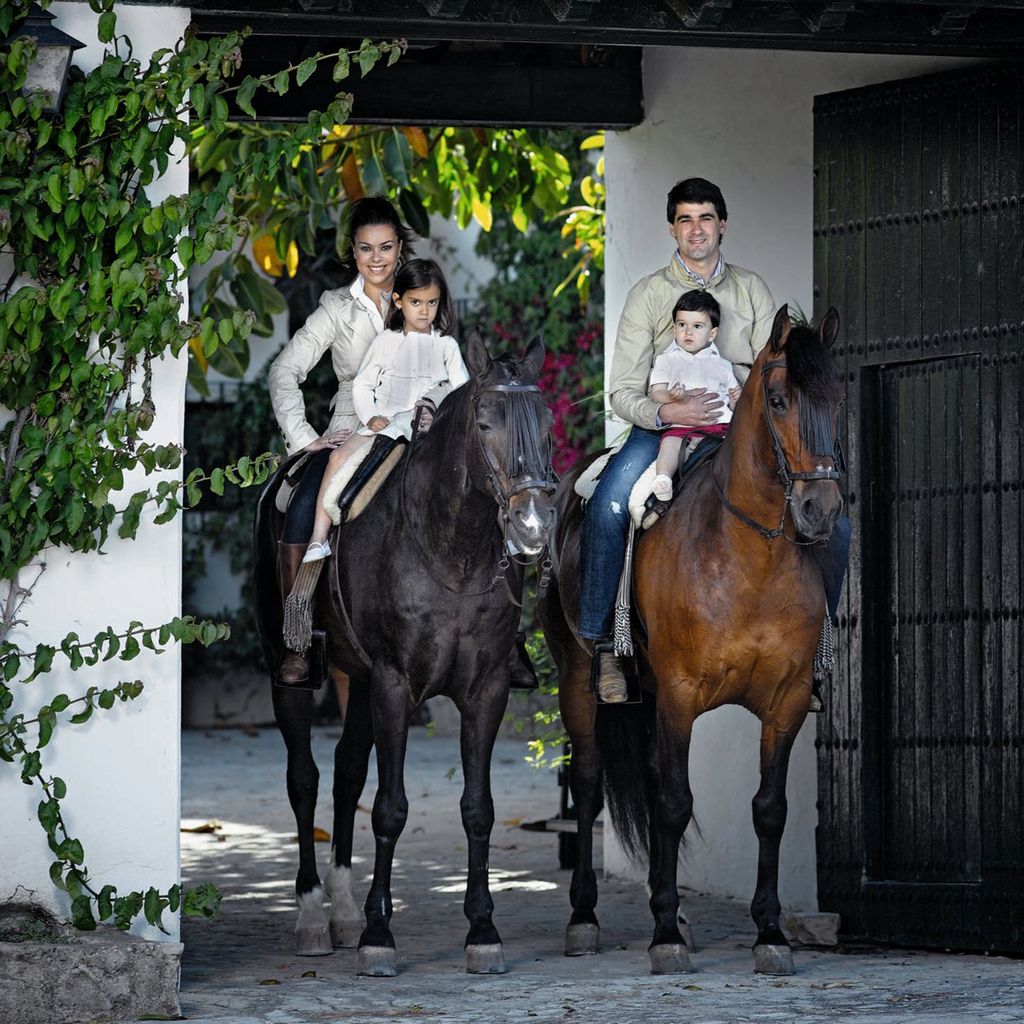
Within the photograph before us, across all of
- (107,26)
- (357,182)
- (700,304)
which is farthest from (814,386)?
(357,182)

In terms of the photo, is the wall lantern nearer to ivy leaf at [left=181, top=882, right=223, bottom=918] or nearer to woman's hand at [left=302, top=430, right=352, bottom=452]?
woman's hand at [left=302, top=430, right=352, bottom=452]

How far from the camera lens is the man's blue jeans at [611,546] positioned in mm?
8031

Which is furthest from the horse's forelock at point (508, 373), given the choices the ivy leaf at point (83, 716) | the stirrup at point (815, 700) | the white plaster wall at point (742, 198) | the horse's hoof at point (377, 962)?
the white plaster wall at point (742, 198)

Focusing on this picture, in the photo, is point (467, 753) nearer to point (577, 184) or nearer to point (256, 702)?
point (577, 184)

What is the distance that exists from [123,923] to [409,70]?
5227mm

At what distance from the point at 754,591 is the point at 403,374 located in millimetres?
1782

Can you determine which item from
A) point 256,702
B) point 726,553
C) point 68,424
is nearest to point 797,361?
point 726,553

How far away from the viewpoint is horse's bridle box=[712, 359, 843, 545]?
22.9 feet

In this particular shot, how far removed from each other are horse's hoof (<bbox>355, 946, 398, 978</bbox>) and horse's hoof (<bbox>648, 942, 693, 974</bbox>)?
1.00 meters

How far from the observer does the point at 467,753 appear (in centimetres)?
782

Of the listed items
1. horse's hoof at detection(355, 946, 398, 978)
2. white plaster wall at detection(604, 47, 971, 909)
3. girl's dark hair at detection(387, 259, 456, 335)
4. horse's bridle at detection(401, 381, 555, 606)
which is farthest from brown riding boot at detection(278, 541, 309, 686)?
white plaster wall at detection(604, 47, 971, 909)

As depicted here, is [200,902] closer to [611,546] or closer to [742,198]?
[611,546]

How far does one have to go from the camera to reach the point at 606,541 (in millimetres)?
8070

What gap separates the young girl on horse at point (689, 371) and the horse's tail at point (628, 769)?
121 centimetres
